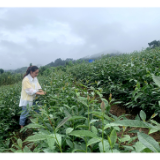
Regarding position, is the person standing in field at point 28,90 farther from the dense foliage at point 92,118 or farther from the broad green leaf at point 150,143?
the broad green leaf at point 150,143

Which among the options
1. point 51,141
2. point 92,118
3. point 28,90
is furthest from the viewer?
point 28,90

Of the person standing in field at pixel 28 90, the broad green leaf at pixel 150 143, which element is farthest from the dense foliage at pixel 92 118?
the person standing in field at pixel 28 90

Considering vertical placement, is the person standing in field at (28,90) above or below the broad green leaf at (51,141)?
above

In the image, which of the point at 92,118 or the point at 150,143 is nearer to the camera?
the point at 150,143

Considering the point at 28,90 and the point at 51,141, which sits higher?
the point at 28,90

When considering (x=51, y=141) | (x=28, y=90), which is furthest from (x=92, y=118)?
(x=28, y=90)

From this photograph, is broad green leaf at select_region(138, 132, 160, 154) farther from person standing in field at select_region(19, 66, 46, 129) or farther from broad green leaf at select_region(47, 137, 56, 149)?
person standing in field at select_region(19, 66, 46, 129)

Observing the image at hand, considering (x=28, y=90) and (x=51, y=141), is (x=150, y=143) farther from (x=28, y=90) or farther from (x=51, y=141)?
(x=28, y=90)

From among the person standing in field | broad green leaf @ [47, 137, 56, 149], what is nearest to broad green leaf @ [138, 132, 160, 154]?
broad green leaf @ [47, 137, 56, 149]

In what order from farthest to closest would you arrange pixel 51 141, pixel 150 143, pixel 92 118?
pixel 92 118 → pixel 51 141 → pixel 150 143

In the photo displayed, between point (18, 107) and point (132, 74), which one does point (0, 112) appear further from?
point (132, 74)
